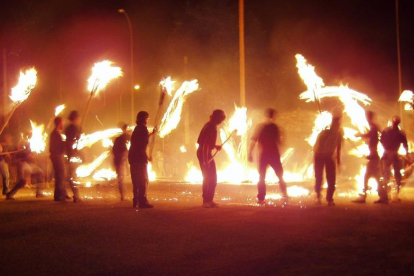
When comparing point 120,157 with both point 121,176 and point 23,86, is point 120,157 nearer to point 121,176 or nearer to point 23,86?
point 121,176

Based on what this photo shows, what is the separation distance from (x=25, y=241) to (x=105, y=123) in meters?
39.7

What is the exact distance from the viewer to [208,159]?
10555mm

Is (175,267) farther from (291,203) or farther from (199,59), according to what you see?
(199,59)

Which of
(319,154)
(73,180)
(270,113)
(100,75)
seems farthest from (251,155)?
(100,75)

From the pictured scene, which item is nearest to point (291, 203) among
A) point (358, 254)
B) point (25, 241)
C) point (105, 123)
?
point (358, 254)

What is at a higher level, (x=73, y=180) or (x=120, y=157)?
(x=120, y=157)

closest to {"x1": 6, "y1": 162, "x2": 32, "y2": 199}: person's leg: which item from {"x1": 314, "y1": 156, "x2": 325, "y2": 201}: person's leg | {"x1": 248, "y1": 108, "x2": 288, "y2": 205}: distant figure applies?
{"x1": 248, "y1": 108, "x2": 288, "y2": 205}: distant figure

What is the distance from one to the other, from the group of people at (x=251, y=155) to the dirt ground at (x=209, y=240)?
25.5 inches

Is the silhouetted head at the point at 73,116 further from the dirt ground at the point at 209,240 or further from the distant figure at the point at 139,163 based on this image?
the dirt ground at the point at 209,240

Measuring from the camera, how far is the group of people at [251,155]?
10.6 meters

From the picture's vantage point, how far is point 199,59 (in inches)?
1204

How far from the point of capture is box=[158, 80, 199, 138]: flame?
→ 15.3 meters

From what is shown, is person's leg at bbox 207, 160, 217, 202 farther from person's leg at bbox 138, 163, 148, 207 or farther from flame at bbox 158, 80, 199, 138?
flame at bbox 158, 80, 199, 138

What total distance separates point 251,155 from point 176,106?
597 centimetres
